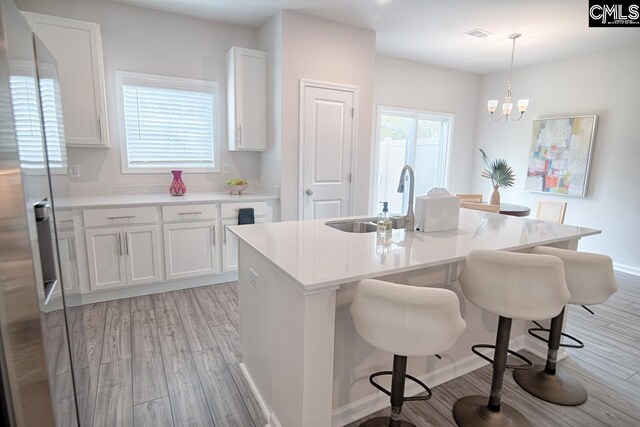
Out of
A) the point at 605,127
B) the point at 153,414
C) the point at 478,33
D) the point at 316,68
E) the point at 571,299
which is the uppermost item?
the point at 478,33

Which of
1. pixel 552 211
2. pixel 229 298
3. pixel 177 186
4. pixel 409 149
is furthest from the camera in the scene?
pixel 409 149

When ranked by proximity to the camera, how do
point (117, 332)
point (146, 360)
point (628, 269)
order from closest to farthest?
1. point (146, 360)
2. point (117, 332)
3. point (628, 269)

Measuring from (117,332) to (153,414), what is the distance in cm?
107

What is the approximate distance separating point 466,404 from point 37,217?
2.16 m

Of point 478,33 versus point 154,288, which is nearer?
point 154,288

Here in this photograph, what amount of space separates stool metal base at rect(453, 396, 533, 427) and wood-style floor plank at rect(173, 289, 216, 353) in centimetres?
166

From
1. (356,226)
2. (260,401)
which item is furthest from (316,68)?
(260,401)

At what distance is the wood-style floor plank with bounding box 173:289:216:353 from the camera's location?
8.29ft

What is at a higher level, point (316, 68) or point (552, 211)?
point (316, 68)

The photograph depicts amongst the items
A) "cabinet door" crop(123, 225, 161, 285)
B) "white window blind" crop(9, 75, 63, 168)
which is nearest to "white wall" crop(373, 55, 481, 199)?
"cabinet door" crop(123, 225, 161, 285)

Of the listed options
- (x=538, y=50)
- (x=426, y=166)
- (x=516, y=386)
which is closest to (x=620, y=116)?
(x=538, y=50)

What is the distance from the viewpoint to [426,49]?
4680mm

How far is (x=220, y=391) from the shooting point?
2.02 metres

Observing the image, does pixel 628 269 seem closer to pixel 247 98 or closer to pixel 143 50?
pixel 247 98
